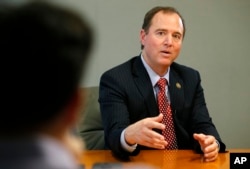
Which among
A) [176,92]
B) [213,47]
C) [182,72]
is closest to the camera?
[176,92]

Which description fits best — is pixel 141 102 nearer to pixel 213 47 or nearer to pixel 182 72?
pixel 182 72

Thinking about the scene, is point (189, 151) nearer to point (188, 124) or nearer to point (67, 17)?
point (188, 124)

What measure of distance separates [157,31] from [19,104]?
6.17ft

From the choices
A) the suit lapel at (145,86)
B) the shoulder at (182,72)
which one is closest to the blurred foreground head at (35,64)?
the suit lapel at (145,86)

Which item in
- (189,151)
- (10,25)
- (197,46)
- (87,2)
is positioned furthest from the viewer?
(197,46)

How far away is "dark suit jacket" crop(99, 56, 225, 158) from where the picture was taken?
1.91m

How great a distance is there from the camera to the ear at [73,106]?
0.97 feet

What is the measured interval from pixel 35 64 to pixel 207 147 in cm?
154

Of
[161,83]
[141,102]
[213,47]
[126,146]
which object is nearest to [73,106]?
[126,146]

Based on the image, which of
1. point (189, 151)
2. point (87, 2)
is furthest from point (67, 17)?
point (87, 2)

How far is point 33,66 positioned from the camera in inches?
11.3

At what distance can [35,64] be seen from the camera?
29cm

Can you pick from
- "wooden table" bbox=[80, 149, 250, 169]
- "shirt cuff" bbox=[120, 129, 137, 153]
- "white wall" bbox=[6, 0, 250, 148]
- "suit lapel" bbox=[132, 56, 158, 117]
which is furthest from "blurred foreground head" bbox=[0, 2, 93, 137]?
"white wall" bbox=[6, 0, 250, 148]

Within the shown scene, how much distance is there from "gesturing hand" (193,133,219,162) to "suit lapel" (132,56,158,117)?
1.02 ft
